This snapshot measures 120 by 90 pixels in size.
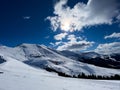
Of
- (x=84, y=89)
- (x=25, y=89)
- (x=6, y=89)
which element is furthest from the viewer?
(x=84, y=89)

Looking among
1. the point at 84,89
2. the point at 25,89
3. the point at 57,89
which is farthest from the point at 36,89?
the point at 84,89

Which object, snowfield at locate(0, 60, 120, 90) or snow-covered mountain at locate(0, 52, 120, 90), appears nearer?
snowfield at locate(0, 60, 120, 90)

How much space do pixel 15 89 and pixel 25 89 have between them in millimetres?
893

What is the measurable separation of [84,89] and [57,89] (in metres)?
3.33

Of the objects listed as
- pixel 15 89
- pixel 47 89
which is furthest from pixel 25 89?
pixel 47 89

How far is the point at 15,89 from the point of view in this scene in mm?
14500

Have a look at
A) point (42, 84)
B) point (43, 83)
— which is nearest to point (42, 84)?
point (42, 84)

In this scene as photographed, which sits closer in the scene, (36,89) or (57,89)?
(36,89)

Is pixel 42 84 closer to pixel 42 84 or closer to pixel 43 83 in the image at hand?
pixel 42 84

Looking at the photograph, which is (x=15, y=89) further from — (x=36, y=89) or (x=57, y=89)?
(x=57, y=89)

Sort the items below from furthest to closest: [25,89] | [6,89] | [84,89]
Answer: [84,89]
[25,89]
[6,89]

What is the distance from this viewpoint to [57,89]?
16.8 meters

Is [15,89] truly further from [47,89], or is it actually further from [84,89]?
[84,89]

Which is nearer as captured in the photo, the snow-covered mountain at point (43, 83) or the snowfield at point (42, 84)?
the snowfield at point (42, 84)
